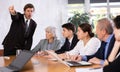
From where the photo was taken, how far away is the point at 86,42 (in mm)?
3520

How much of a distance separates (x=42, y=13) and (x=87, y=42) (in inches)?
144

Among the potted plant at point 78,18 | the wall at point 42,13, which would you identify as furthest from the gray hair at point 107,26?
the potted plant at point 78,18

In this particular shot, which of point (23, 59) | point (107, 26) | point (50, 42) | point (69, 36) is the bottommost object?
point (50, 42)

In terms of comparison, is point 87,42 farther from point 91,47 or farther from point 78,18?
point 78,18

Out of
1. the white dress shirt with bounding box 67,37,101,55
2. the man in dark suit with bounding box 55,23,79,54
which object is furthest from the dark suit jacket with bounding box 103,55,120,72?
the man in dark suit with bounding box 55,23,79,54

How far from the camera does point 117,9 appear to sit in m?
7.73

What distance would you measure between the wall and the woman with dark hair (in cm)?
319

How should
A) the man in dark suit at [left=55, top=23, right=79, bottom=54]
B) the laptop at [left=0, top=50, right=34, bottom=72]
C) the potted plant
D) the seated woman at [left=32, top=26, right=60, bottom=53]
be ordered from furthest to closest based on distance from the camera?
the potted plant < the seated woman at [left=32, top=26, right=60, bottom=53] < the man in dark suit at [left=55, top=23, right=79, bottom=54] < the laptop at [left=0, top=50, right=34, bottom=72]

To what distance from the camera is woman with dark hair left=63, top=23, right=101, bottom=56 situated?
337 cm

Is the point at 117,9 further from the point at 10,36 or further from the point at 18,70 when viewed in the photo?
the point at 18,70

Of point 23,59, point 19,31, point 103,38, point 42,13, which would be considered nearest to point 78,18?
point 42,13

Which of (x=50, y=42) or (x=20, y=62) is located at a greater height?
(x=20, y=62)

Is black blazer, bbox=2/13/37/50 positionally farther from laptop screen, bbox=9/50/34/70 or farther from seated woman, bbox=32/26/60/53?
laptop screen, bbox=9/50/34/70

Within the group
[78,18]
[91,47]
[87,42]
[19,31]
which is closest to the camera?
[91,47]
